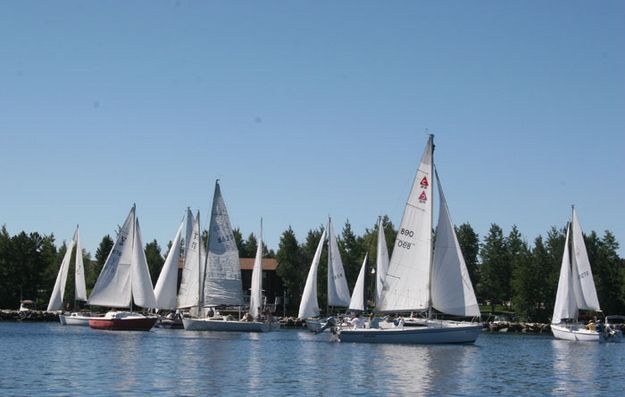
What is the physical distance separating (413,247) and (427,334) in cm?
562

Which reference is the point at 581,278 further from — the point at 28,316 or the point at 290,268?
the point at 28,316

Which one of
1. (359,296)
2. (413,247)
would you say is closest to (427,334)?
(413,247)

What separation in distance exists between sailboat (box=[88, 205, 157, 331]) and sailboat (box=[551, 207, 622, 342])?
35693 millimetres

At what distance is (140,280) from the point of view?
8556 centimetres

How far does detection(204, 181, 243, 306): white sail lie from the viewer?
286 ft

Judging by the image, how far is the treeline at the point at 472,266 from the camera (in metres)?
118

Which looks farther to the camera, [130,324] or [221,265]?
[221,265]

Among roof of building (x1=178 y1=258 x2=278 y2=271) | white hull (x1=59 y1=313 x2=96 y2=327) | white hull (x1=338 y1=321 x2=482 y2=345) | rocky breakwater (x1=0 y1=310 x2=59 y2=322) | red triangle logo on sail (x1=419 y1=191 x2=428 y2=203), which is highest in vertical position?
roof of building (x1=178 y1=258 x2=278 y2=271)

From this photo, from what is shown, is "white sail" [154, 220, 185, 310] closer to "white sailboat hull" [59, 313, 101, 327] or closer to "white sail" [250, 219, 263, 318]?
"white sailboat hull" [59, 313, 101, 327]

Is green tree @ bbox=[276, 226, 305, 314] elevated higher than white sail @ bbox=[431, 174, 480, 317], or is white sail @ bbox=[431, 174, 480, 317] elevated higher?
green tree @ bbox=[276, 226, 305, 314]

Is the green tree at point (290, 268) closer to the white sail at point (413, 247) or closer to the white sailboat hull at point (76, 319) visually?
the white sailboat hull at point (76, 319)

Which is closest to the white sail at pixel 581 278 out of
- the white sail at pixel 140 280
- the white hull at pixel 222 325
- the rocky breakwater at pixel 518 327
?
the rocky breakwater at pixel 518 327

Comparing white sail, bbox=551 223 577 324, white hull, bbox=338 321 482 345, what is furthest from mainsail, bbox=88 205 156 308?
white sail, bbox=551 223 577 324

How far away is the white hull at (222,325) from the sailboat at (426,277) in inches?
981
